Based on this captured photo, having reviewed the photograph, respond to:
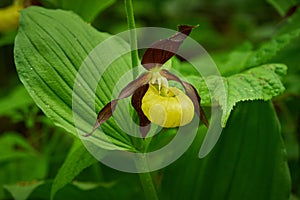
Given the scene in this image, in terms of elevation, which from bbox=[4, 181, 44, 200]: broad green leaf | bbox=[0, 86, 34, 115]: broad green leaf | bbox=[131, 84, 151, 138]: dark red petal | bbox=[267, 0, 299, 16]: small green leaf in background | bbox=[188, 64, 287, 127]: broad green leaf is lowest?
bbox=[4, 181, 44, 200]: broad green leaf

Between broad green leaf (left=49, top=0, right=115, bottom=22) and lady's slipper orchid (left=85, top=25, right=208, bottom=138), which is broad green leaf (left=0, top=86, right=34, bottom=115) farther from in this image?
lady's slipper orchid (left=85, top=25, right=208, bottom=138)

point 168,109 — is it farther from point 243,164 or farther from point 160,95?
point 243,164

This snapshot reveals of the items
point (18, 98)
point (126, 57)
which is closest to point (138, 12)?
point (18, 98)

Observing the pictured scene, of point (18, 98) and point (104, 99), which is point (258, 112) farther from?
point (18, 98)

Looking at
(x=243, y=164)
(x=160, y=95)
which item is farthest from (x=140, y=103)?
(x=243, y=164)

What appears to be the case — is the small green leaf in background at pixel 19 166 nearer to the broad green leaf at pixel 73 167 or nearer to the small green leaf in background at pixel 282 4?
the broad green leaf at pixel 73 167

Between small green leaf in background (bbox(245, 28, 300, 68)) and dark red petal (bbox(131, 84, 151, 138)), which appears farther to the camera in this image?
small green leaf in background (bbox(245, 28, 300, 68))

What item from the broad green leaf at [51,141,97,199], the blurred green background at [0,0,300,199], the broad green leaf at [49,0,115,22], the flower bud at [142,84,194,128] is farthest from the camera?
the blurred green background at [0,0,300,199]

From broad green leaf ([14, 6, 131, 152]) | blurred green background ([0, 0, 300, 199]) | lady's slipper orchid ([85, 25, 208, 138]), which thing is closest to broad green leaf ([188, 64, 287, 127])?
lady's slipper orchid ([85, 25, 208, 138])
